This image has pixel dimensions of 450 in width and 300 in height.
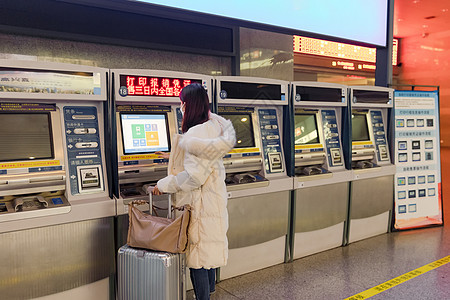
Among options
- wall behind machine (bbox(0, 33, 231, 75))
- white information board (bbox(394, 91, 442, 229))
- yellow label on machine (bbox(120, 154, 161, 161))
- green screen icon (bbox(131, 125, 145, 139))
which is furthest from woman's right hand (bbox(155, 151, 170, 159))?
white information board (bbox(394, 91, 442, 229))

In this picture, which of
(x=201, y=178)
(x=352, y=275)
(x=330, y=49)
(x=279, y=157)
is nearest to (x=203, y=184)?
(x=201, y=178)

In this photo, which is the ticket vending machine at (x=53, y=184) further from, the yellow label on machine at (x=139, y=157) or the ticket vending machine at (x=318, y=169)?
the ticket vending machine at (x=318, y=169)

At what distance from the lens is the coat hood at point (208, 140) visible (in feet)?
7.70

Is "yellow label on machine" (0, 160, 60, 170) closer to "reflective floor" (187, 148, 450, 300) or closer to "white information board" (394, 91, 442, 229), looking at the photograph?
"reflective floor" (187, 148, 450, 300)

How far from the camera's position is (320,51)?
21.4ft

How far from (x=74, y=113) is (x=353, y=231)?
3200mm

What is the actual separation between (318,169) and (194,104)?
77.6 inches

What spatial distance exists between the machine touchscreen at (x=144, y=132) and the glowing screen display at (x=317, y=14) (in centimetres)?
94

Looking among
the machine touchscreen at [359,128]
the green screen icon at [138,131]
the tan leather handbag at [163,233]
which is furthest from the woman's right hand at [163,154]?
the machine touchscreen at [359,128]

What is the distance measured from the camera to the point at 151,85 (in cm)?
281

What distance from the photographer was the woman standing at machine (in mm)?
2398

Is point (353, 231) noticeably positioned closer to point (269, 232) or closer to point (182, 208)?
point (269, 232)

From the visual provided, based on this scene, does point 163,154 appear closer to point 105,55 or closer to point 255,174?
point 255,174

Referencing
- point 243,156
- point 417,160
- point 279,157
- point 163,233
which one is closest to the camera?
point 163,233
